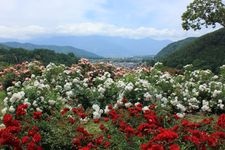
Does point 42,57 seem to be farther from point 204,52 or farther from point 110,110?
point 110,110

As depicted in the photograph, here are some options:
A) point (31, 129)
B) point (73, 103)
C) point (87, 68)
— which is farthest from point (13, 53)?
point (31, 129)

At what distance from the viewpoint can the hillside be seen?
52125 millimetres

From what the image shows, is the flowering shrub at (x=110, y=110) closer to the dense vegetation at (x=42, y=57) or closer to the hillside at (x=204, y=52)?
the dense vegetation at (x=42, y=57)

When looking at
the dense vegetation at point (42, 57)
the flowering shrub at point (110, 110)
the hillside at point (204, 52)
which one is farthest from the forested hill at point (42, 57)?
the flowering shrub at point (110, 110)

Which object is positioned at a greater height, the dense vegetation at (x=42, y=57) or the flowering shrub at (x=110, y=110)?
the flowering shrub at (x=110, y=110)

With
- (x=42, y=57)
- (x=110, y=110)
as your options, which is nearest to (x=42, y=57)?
(x=42, y=57)

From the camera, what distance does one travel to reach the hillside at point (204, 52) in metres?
52.1

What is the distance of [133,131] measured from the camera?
7.75m

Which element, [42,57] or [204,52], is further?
[204,52]

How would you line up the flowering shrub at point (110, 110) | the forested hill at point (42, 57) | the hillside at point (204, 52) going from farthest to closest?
the hillside at point (204, 52) < the forested hill at point (42, 57) < the flowering shrub at point (110, 110)

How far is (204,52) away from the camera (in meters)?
57.3

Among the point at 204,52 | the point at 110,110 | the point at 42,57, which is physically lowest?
the point at 42,57

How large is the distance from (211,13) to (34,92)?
37058mm

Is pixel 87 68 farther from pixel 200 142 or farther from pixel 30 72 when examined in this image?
pixel 200 142
